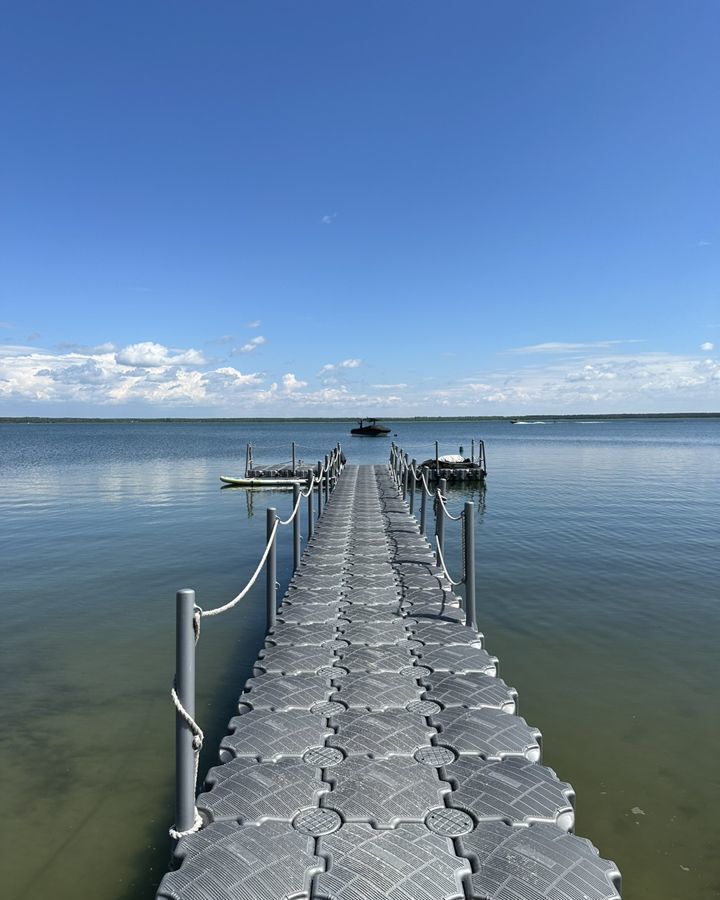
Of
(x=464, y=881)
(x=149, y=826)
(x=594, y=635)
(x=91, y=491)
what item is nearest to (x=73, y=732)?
(x=149, y=826)

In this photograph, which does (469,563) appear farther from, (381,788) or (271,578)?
(381,788)

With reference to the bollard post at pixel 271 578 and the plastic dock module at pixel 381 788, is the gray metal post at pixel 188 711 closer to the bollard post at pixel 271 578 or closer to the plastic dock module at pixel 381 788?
the plastic dock module at pixel 381 788

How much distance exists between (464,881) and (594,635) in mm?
7436

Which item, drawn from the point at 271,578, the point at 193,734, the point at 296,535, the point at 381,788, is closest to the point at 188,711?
the point at 193,734

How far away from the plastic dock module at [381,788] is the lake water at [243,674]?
4.41 ft

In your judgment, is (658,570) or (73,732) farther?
(658,570)

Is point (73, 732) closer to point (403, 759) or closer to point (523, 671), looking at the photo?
point (403, 759)

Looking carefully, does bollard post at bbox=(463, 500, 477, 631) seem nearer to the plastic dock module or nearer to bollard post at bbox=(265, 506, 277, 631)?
the plastic dock module

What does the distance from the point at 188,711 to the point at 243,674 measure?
519 cm

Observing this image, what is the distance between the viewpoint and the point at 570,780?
237 inches

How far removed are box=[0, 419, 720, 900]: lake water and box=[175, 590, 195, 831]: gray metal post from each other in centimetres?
152

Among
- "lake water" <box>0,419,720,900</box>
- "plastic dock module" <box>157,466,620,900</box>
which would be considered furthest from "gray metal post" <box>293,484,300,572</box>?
"plastic dock module" <box>157,466,620,900</box>

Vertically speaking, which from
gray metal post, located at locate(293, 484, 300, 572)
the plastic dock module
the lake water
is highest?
gray metal post, located at locate(293, 484, 300, 572)

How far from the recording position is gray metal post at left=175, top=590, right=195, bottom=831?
3.69m
